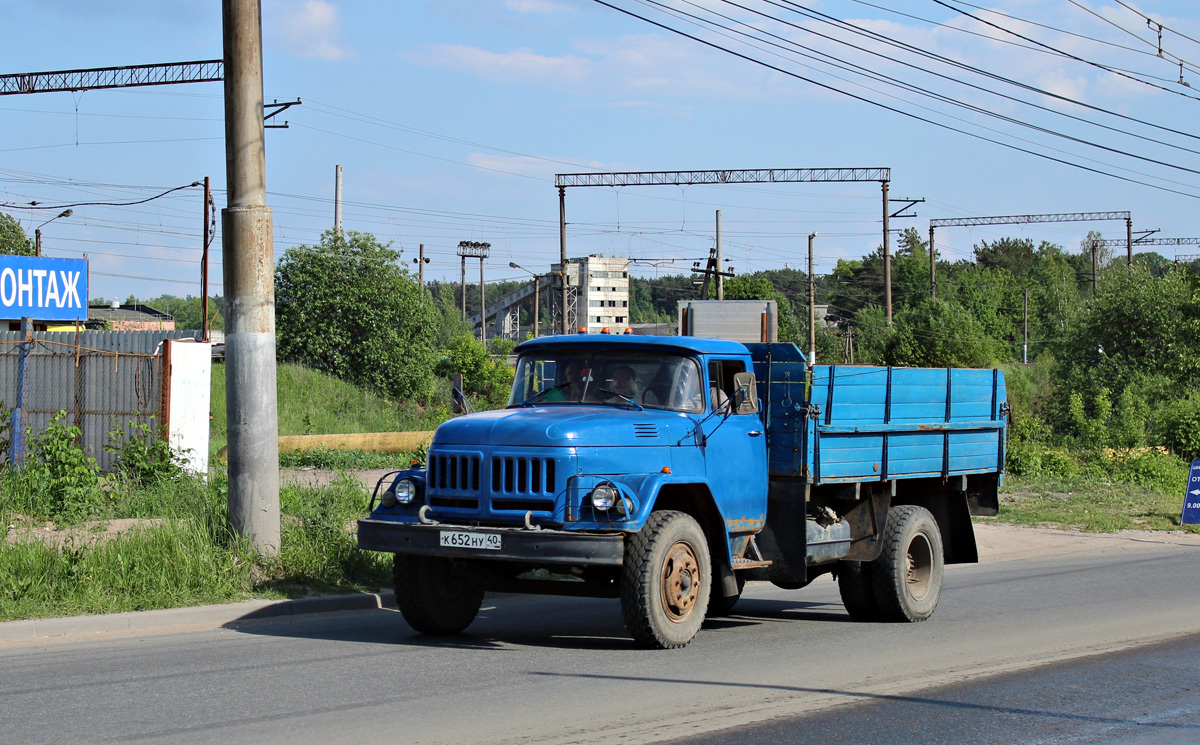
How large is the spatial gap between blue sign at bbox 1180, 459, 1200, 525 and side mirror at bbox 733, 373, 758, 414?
16091 mm

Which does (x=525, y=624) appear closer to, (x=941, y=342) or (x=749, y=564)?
(x=749, y=564)

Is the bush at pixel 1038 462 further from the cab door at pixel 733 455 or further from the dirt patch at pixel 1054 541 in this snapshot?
the cab door at pixel 733 455

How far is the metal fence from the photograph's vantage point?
1655 cm

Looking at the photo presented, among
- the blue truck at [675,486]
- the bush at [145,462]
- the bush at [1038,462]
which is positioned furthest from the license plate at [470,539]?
the bush at [1038,462]

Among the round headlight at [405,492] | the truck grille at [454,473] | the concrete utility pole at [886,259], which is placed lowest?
the round headlight at [405,492]

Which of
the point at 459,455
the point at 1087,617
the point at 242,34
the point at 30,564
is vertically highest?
the point at 242,34

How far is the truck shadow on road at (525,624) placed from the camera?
9.09 m

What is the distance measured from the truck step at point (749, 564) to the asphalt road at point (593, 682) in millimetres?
606

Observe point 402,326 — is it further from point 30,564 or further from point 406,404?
point 30,564

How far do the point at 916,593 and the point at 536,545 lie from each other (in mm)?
4803

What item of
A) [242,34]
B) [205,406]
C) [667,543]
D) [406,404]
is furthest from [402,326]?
[667,543]

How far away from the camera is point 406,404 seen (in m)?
45.7

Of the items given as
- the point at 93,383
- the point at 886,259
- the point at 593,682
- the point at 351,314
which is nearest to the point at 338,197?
the point at 351,314

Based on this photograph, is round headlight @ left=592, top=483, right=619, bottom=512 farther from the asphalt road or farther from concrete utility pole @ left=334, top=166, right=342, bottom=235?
concrete utility pole @ left=334, top=166, right=342, bottom=235
